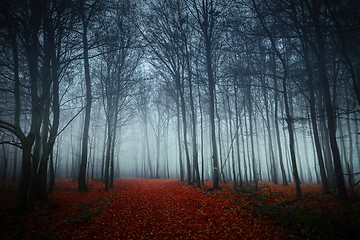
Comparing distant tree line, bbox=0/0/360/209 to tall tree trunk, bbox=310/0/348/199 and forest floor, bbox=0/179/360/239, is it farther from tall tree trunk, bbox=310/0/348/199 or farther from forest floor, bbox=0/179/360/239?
forest floor, bbox=0/179/360/239

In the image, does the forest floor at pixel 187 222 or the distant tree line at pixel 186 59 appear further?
the distant tree line at pixel 186 59

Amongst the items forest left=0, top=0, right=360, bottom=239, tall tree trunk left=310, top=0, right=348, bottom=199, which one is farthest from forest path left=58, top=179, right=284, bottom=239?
tall tree trunk left=310, top=0, right=348, bottom=199

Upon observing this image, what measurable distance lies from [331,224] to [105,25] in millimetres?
13826

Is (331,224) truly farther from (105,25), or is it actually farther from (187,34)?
(187,34)

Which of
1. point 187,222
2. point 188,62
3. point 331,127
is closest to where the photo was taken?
point 187,222

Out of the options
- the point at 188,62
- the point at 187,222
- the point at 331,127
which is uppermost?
the point at 188,62

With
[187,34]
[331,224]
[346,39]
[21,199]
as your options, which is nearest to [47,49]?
[21,199]

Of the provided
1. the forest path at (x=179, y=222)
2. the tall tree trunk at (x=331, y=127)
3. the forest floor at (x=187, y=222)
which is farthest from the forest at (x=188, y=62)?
the forest path at (x=179, y=222)

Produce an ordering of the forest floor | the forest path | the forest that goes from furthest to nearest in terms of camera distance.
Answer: the forest
the forest path
the forest floor

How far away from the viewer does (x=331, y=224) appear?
5.23 meters

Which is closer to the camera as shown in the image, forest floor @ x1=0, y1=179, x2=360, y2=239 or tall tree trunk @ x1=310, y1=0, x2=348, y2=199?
forest floor @ x1=0, y1=179, x2=360, y2=239

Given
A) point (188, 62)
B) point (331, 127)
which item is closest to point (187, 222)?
point (331, 127)

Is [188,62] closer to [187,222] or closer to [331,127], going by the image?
[331,127]

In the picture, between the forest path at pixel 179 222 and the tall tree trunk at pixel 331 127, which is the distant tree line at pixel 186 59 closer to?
the tall tree trunk at pixel 331 127
